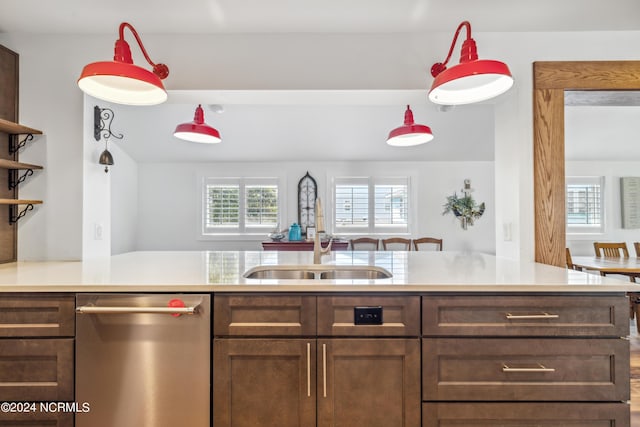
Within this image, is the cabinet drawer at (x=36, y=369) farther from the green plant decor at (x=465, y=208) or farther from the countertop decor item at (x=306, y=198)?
the green plant decor at (x=465, y=208)

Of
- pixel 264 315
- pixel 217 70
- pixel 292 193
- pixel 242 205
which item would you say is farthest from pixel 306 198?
pixel 264 315

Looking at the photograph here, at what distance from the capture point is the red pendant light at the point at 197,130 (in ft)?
7.81

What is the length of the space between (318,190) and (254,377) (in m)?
4.18

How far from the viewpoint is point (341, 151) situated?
16.4 feet

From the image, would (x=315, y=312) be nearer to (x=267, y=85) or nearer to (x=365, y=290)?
(x=365, y=290)

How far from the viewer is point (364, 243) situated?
518 cm

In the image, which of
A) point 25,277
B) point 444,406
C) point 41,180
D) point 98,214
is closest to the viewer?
point 444,406

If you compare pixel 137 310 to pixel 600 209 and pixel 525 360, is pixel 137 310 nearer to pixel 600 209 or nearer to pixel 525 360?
pixel 525 360

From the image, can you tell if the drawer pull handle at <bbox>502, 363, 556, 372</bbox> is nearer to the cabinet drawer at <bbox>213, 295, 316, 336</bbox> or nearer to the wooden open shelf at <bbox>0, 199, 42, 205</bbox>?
the cabinet drawer at <bbox>213, 295, 316, 336</bbox>

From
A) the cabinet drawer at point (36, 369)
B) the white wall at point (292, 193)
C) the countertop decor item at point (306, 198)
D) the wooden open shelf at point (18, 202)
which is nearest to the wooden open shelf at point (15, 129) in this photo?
the wooden open shelf at point (18, 202)

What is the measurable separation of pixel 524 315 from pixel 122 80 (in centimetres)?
194

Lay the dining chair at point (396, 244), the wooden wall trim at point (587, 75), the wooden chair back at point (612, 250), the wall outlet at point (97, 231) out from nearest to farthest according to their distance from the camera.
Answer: the wooden wall trim at point (587, 75), the wall outlet at point (97, 231), the wooden chair back at point (612, 250), the dining chair at point (396, 244)

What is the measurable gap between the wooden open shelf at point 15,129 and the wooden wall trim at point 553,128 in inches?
115

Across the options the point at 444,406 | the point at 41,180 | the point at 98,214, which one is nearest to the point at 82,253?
the point at 98,214
